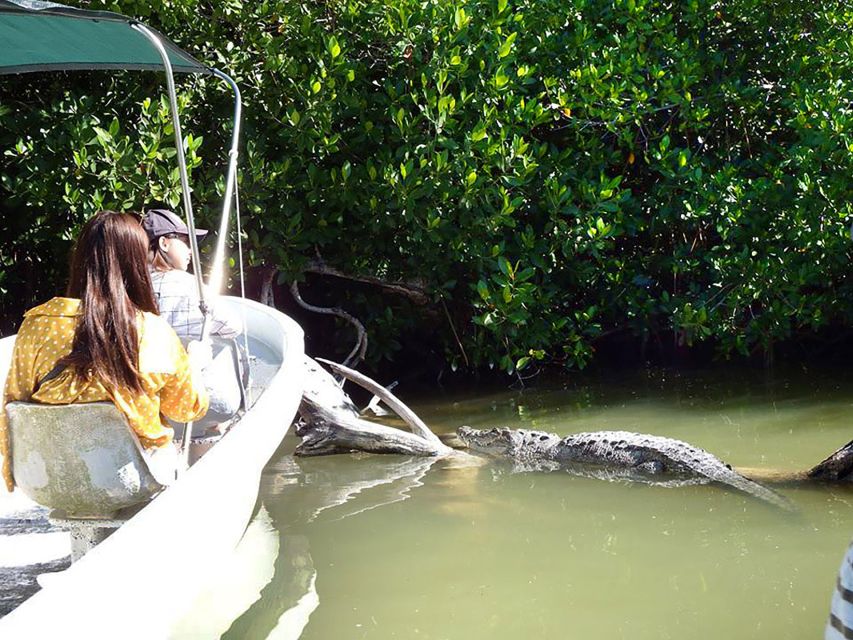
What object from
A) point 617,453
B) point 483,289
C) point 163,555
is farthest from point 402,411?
point 163,555

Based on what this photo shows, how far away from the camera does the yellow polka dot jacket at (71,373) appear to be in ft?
10.9

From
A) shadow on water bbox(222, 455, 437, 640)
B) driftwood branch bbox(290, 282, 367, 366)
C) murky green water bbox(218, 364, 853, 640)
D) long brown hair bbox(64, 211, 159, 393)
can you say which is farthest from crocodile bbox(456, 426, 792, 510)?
long brown hair bbox(64, 211, 159, 393)

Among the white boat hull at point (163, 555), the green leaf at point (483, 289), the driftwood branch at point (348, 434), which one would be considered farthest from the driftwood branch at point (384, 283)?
the white boat hull at point (163, 555)

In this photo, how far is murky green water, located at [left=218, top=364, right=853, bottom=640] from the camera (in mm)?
3820

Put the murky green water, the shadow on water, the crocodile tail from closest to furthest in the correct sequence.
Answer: the murky green water < the shadow on water < the crocodile tail

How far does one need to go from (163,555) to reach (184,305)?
1.67 meters

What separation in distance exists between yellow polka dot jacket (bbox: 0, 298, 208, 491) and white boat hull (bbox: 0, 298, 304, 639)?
0.26 m

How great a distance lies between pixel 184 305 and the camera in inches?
177

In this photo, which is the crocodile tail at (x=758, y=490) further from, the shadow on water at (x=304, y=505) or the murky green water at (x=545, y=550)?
the shadow on water at (x=304, y=505)

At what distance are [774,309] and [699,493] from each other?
3158mm

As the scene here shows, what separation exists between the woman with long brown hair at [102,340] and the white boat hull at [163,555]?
13.0 inches

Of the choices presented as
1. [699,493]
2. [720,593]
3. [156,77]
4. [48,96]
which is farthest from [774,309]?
[48,96]

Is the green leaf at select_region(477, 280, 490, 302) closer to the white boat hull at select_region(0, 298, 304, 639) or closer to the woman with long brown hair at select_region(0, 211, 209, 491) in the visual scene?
the white boat hull at select_region(0, 298, 304, 639)

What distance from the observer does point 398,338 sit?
30.9 feet
